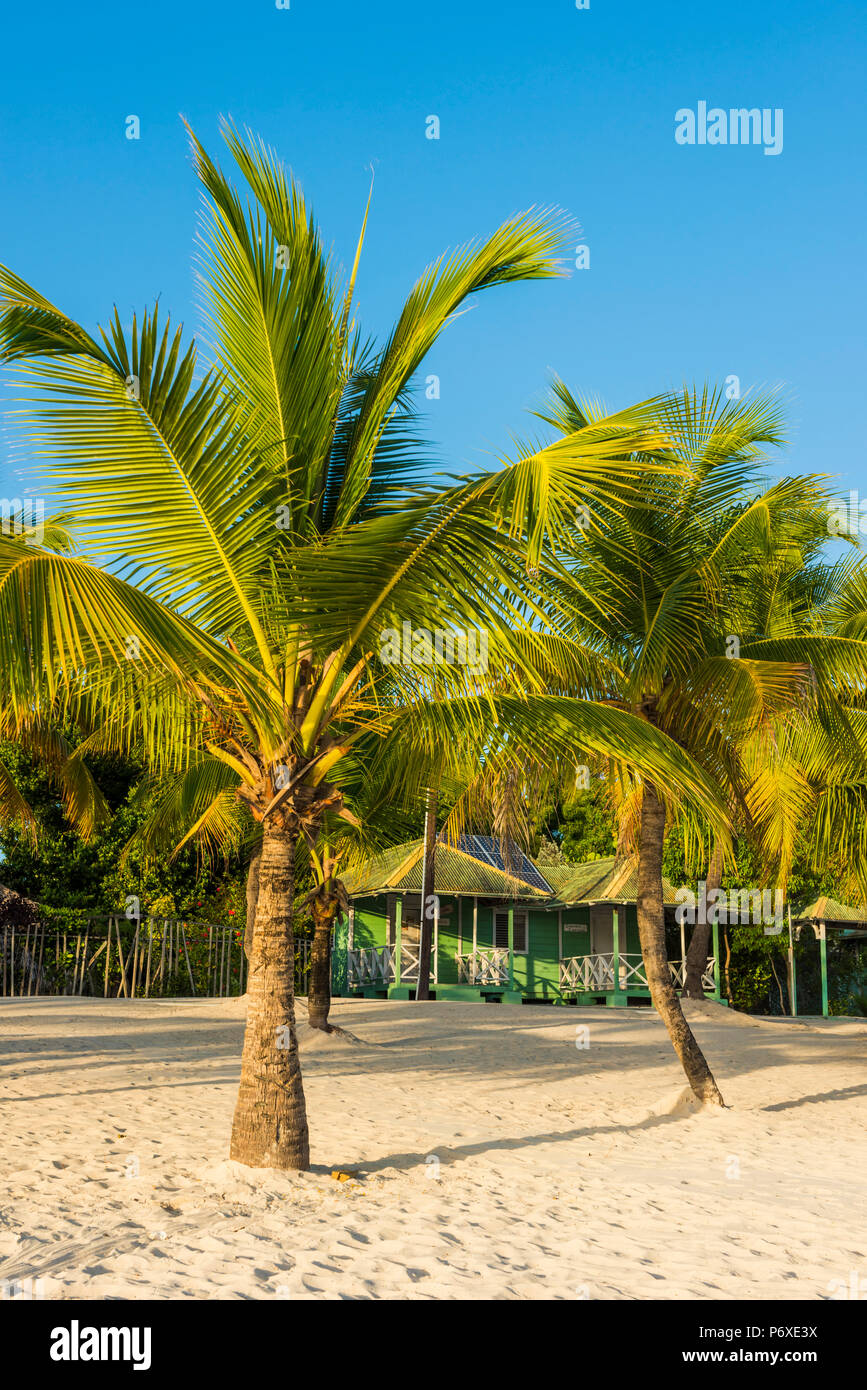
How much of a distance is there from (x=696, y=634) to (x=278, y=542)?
5.30m

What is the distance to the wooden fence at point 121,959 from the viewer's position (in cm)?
2000

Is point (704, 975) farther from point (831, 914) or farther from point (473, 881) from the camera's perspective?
point (473, 881)

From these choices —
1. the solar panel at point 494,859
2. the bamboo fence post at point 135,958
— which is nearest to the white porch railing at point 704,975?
the solar panel at point 494,859

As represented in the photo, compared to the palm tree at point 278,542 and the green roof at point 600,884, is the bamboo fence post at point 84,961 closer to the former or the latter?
the green roof at point 600,884

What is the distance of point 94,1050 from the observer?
12.3 meters

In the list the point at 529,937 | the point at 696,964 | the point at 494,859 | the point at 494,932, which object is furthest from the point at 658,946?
the point at 529,937

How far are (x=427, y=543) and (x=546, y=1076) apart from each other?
332 inches

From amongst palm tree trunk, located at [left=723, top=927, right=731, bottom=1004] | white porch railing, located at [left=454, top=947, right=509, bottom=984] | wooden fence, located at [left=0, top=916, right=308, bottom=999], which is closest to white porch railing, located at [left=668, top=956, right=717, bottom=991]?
palm tree trunk, located at [left=723, top=927, right=731, bottom=1004]

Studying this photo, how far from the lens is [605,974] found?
26.2m

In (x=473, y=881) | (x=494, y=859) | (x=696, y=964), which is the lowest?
(x=696, y=964)

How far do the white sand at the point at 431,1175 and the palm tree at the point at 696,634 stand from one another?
1.89 m

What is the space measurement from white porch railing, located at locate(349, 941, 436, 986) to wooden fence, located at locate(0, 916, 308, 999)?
368 centimetres
